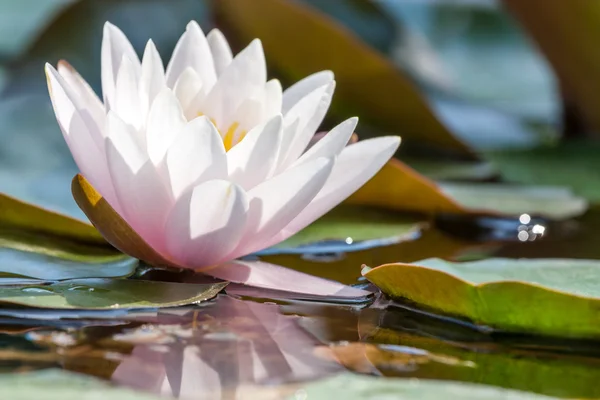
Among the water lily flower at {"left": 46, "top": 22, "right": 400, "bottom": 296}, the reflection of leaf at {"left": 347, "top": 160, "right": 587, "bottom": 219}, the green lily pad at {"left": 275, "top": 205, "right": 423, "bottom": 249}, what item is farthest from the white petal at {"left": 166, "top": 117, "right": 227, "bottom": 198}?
the reflection of leaf at {"left": 347, "top": 160, "right": 587, "bottom": 219}

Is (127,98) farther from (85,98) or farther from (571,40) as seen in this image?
(571,40)

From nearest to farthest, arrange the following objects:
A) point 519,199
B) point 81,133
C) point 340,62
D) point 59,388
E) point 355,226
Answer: point 59,388
point 81,133
point 355,226
point 519,199
point 340,62

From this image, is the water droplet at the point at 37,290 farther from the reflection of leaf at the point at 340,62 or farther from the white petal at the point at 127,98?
the reflection of leaf at the point at 340,62

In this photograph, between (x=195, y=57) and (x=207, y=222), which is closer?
(x=207, y=222)

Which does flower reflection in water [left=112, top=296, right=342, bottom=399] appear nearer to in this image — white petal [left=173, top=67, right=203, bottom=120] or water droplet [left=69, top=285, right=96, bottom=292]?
water droplet [left=69, top=285, right=96, bottom=292]

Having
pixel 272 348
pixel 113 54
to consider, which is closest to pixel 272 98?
pixel 113 54

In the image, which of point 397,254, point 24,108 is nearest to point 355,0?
point 24,108

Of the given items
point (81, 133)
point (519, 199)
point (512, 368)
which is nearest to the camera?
point (512, 368)
